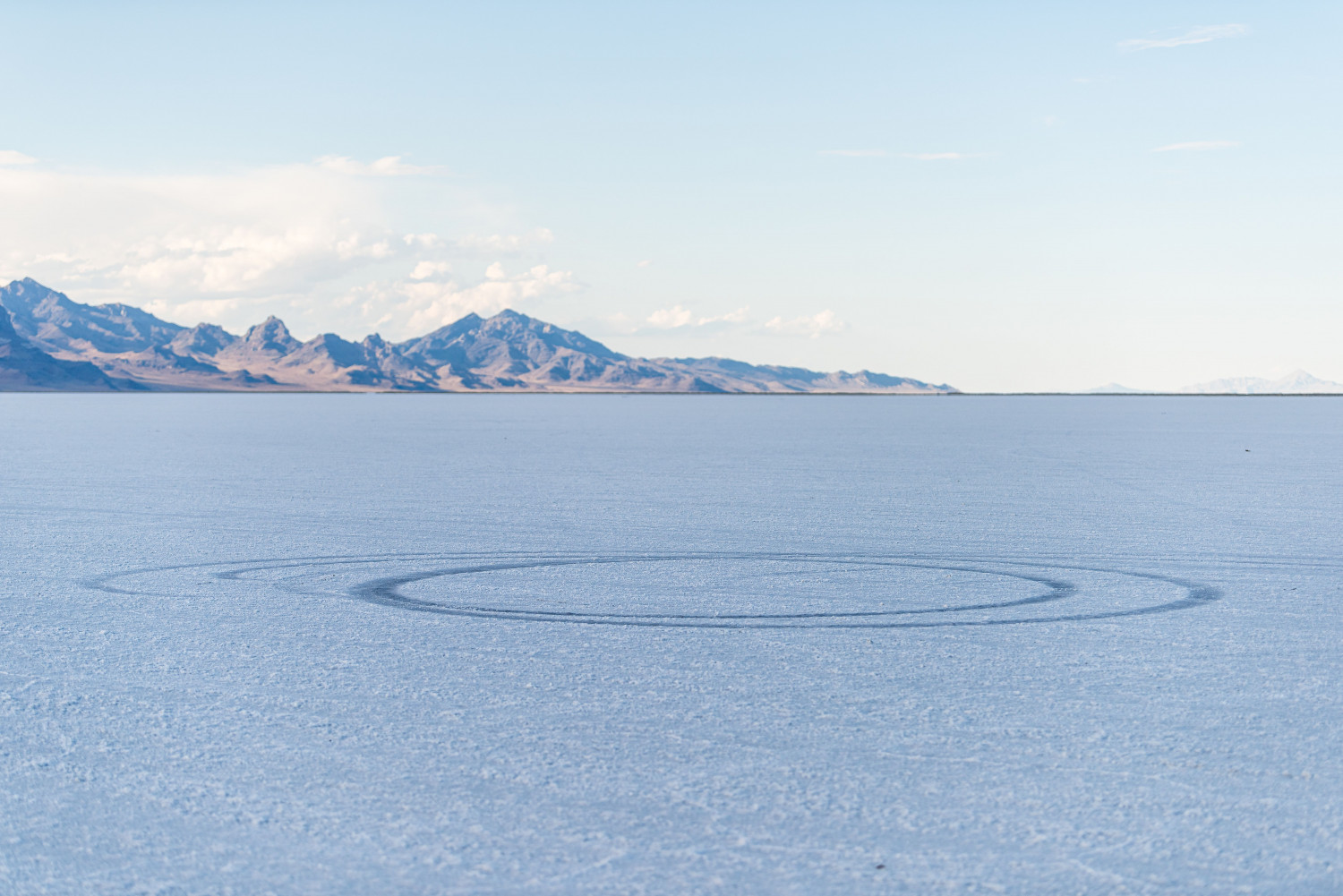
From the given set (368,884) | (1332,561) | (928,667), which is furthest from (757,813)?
(1332,561)

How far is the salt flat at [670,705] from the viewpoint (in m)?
5.26

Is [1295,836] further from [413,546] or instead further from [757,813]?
[413,546]

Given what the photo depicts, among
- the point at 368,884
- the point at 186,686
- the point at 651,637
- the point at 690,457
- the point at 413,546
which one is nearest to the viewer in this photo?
the point at 368,884

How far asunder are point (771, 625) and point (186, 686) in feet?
14.7

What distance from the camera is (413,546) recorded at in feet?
49.8

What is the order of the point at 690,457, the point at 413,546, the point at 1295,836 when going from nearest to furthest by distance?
the point at 1295,836 → the point at 413,546 → the point at 690,457

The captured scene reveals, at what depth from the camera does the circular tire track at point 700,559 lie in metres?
10.4

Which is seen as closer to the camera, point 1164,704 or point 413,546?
point 1164,704

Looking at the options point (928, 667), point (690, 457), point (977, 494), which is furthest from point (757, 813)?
point (690, 457)

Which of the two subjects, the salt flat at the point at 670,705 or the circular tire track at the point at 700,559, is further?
the circular tire track at the point at 700,559

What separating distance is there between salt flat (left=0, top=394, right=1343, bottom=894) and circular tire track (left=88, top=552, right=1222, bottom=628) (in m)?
0.07

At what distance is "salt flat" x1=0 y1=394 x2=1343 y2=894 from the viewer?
17.3ft

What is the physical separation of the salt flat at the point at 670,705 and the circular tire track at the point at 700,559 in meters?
0.07

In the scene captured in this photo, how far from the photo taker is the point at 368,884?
4.96 meters
